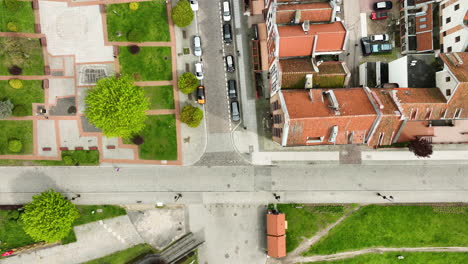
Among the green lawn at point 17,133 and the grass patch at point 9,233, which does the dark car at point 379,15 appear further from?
the grass patch at point 9,233

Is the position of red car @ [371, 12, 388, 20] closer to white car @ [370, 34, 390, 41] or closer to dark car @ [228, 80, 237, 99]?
white car @ [370, 34, 390, 41]

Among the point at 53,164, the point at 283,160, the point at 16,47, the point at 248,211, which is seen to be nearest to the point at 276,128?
the point at 283,160

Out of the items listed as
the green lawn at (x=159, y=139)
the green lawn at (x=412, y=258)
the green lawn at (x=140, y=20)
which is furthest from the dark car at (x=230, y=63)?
the green lawn at (x=412, y=258)

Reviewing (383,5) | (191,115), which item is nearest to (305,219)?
(191,115)

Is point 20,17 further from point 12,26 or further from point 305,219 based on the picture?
point 305,219

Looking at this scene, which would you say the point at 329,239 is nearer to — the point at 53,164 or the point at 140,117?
the point at 140,117

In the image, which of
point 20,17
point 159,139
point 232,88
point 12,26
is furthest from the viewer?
point 159,139

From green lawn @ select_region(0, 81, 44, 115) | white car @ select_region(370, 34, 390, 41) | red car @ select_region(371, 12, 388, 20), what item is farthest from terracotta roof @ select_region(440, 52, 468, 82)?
green lawn @ select_region(0, 81, 44, 115)
